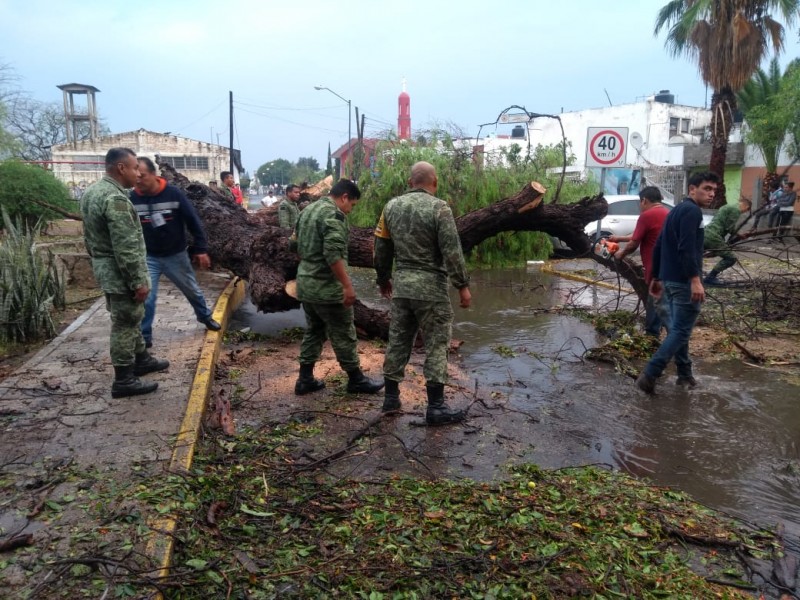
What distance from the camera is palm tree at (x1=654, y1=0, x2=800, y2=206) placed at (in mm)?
19625

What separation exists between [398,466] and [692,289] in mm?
2920

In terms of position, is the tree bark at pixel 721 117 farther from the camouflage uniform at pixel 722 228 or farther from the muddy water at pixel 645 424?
the muddy water at pixel 645 424

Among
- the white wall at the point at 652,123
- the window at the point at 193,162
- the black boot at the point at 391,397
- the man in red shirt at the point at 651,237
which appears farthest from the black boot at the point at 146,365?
the window at the point at 193,162

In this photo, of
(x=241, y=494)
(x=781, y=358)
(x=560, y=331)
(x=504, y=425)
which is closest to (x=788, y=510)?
(x=504, y=425)

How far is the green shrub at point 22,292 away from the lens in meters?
6.60

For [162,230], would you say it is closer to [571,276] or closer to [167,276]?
[167,276]

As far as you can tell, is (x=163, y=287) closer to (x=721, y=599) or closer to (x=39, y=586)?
(x=39, y=586)

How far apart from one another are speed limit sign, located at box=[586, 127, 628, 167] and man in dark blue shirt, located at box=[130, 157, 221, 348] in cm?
633

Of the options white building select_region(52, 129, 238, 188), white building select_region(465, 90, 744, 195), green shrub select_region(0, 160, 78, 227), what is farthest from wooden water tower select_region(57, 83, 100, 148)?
green shrub select_region(0, 160, 78, 227)

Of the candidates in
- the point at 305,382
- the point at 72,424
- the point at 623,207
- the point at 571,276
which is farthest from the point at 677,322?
the point at 623,207

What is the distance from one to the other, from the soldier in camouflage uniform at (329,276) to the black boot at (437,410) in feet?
2.70

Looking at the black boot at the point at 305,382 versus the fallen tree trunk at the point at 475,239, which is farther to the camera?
the fallen tree trunk at the point at 475,239

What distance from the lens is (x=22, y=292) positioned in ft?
22.1

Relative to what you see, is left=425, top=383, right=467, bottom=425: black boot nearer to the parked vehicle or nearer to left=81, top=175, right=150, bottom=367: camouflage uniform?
left=81, top=175, right=150, bottom=367: camouflage uniform
